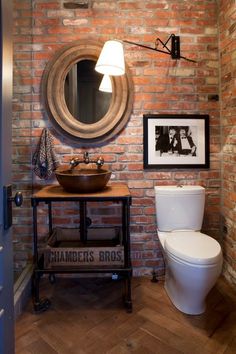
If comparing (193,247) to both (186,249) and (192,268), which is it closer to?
(186,249)

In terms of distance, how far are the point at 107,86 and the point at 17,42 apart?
0.81 m

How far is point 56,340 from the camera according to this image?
148 cm

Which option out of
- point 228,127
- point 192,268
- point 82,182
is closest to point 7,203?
point 82,182

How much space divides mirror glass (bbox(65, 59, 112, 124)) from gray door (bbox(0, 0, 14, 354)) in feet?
4.04

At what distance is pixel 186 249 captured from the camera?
164cm

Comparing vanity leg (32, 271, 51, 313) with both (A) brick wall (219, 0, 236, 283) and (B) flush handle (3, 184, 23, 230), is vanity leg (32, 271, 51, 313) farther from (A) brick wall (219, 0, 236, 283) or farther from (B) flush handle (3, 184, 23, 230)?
(A) brick wall (219, 0, 236, 283)

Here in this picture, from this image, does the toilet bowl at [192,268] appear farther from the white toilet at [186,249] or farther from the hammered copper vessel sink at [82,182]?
the hammered copper vessel sink at [82,182]

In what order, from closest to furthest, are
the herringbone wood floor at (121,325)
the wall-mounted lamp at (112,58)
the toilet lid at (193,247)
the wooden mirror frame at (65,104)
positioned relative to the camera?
the herringbone wood floor at (121,325) → the toilet lid at (193,247) → the wall-mounted lamp at (112,58) → the wooden mirror frame at (65,104)

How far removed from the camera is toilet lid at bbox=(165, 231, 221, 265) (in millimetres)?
1528

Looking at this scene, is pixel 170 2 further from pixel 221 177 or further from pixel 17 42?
pixel 221 177

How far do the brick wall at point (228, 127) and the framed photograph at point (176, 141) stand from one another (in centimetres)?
17

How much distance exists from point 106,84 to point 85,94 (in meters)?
0.20

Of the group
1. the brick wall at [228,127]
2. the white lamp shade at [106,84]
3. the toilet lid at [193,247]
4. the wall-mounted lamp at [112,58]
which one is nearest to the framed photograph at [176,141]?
the brick wall at [228,127]

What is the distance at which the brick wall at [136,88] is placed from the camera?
83.2 inches
